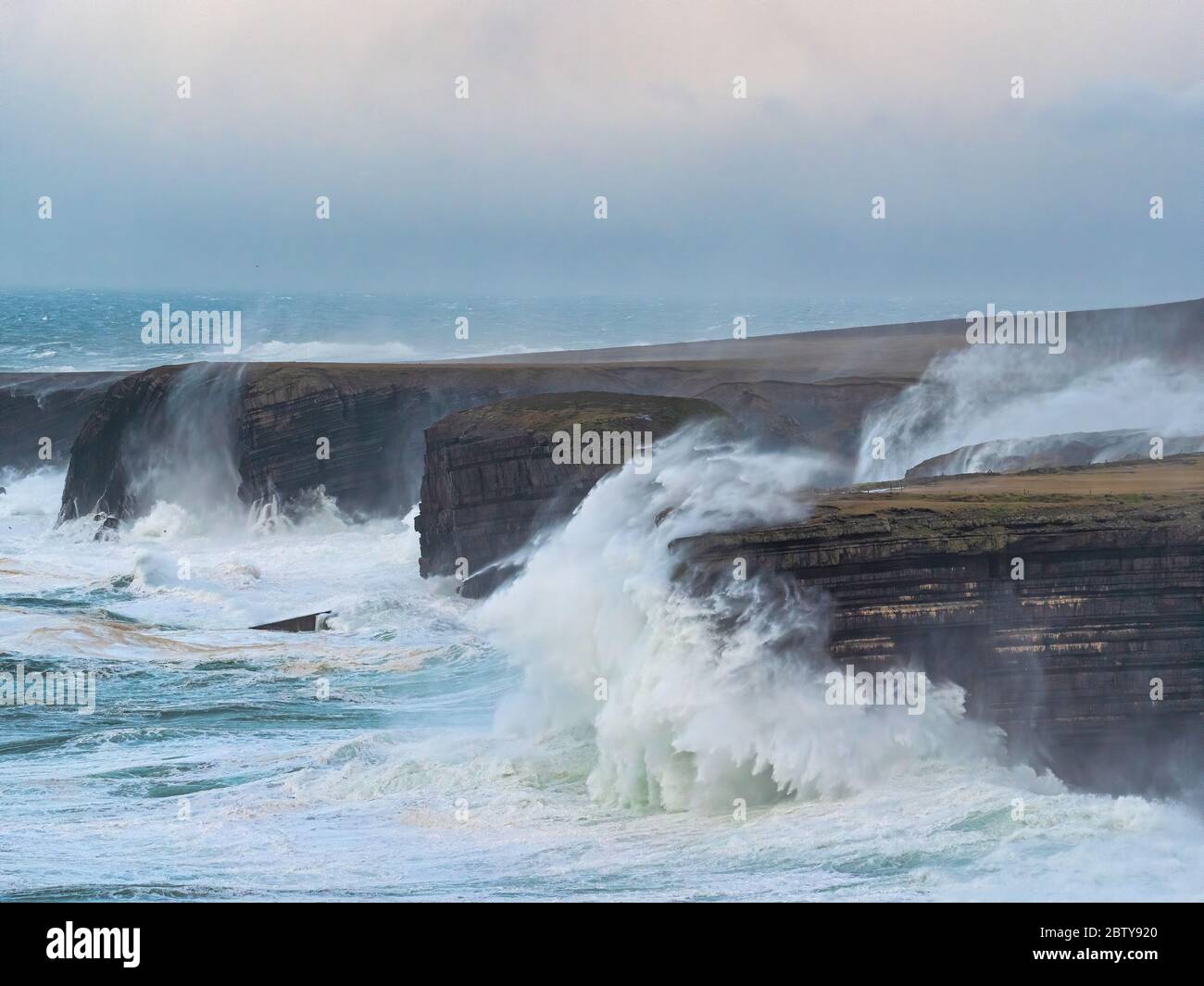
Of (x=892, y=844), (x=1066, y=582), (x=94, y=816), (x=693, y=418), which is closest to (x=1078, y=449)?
(x=693, y=418)

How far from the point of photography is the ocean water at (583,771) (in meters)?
19.8

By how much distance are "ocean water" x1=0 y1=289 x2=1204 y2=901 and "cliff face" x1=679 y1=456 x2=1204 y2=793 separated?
0.45 metres

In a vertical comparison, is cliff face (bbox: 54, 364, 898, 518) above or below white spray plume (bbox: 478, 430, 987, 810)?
above

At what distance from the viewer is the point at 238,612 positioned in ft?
125

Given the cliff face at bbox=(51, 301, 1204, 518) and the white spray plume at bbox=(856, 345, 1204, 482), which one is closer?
the white spray plume at bbox=(856, 345, 1204, 482)

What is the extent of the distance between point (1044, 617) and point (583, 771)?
604 centimetres

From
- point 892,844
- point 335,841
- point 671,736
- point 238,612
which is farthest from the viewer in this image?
point 238,612

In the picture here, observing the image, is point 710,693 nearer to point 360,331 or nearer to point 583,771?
point 583,771

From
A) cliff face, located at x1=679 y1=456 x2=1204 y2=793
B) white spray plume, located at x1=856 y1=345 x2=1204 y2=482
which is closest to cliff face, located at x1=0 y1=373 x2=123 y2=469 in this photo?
white spray plume, located at x1=856 y1=345 x2=1204 y2=482

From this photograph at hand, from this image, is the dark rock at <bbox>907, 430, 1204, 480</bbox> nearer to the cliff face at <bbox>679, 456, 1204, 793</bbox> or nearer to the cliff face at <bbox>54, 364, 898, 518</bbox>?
the cliff face at <bbox>54, 364, 898, 518</bbox>

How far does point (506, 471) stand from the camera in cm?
3816

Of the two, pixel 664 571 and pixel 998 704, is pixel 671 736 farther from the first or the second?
pixel 998 704

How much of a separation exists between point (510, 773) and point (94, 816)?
512cm

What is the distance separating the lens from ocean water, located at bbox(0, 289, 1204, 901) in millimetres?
19781
